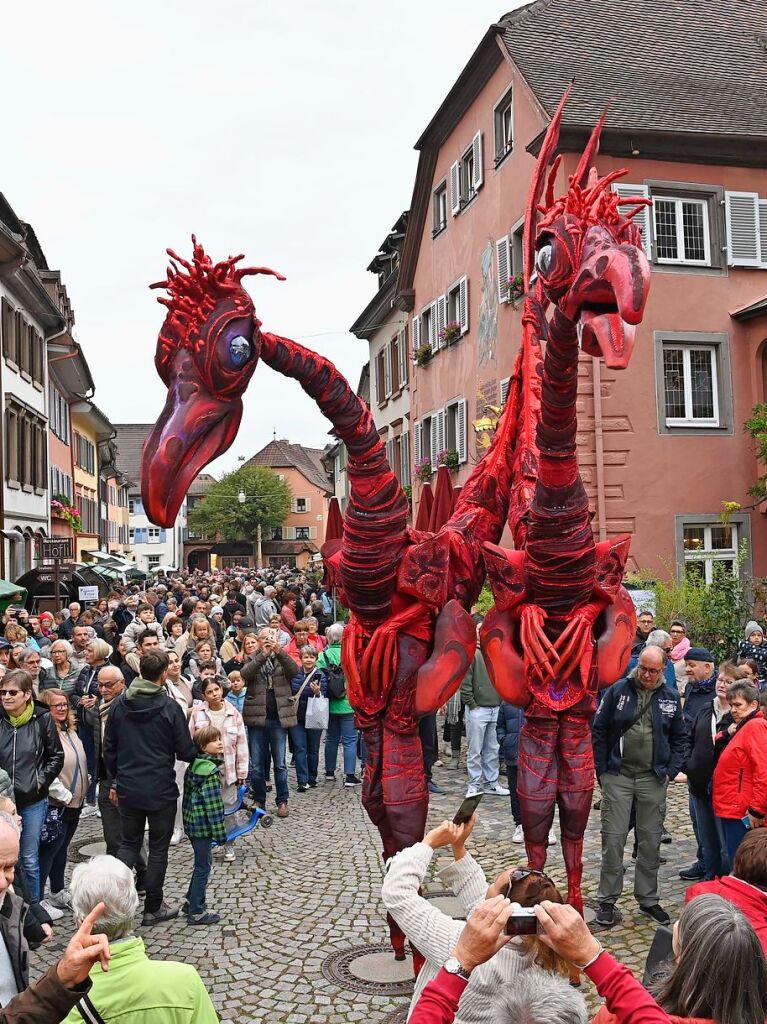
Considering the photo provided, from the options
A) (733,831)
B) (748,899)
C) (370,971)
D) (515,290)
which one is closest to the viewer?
(748,899)

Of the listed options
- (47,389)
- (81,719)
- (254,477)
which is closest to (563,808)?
(81,719)

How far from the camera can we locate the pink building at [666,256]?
52.1 ft

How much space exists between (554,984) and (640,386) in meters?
14.4

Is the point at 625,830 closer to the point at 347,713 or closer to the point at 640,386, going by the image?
the point at 347,713

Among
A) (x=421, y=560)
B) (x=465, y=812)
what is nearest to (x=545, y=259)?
(x=421, y=560)

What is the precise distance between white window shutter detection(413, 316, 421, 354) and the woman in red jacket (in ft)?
61.3

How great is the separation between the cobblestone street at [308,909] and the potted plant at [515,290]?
925cm

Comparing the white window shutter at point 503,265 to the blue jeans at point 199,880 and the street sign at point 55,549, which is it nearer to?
the street sign at point 55,549

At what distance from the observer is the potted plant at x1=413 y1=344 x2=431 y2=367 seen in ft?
75.6

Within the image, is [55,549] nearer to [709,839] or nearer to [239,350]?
[709,839]

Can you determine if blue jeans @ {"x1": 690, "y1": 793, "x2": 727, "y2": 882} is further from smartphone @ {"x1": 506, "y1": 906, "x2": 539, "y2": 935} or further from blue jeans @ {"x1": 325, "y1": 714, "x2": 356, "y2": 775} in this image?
smartphone @ {"x1": 506, "y1": 906, "x2": 539, "y2": 935}

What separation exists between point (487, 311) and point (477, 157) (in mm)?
3165

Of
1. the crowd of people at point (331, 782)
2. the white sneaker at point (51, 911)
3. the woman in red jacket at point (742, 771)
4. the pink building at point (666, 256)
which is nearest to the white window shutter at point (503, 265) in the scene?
the pink building at point (666, 256)

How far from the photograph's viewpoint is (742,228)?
54.2 ft
